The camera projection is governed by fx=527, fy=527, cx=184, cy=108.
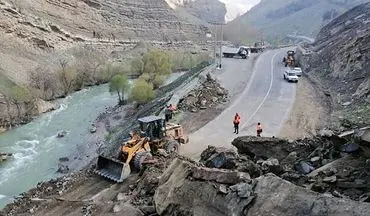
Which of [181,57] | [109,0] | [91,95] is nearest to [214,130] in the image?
[91,95]

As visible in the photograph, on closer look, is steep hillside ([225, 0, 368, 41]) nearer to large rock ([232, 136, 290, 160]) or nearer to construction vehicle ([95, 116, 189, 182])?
construction vehicle ([95, 116, 189, 182])

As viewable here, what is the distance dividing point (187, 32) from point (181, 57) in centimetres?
3985

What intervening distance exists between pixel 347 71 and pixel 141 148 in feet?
78.5

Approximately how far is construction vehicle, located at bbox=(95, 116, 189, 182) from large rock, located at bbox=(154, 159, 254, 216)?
193 inches

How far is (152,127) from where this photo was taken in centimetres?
2502

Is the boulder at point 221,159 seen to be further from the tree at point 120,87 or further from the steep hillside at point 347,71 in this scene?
the tree at point 120,87

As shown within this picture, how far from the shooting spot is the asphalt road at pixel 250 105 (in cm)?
2847

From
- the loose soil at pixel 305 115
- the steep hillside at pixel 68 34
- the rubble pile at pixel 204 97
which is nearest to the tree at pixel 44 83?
the steep hillside at pixel 68 34

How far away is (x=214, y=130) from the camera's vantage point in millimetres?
30016

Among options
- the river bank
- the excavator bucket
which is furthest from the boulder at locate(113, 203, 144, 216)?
the river bank

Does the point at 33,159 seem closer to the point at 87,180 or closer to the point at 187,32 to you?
the point at 87,180

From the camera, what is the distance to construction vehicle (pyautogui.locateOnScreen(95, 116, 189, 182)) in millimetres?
23016

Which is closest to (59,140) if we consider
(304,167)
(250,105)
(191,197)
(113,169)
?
(250,105)

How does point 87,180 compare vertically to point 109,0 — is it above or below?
below
